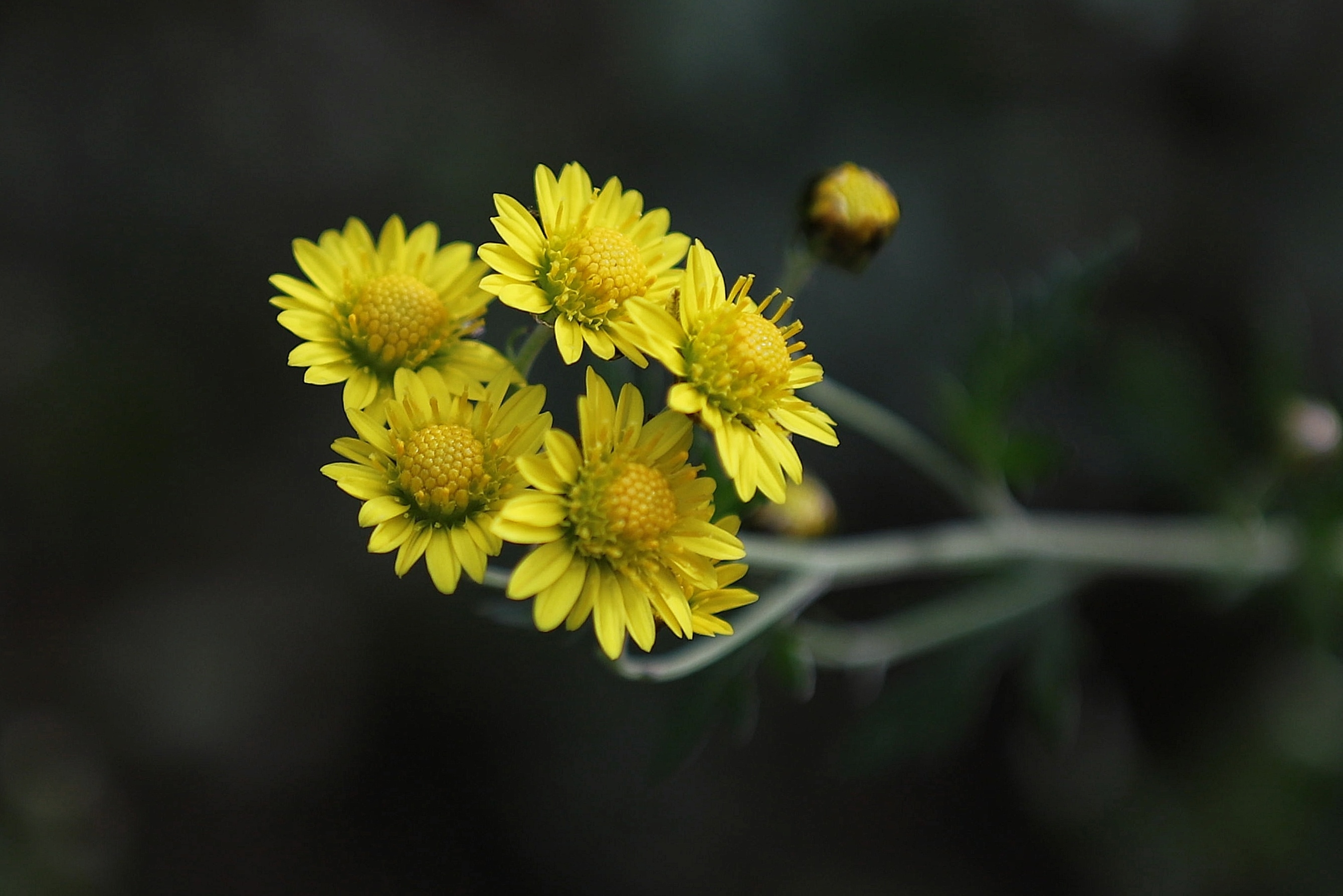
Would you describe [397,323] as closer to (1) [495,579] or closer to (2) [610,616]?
(1) [495,579]

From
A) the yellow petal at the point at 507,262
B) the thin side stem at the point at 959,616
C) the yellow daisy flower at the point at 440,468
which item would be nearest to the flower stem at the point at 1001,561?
the thin side stem at the point at 959,616

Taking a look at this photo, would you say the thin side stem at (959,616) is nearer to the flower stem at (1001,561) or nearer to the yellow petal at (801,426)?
the flower stem at (1001,561)

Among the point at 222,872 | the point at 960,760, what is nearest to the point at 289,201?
the point at 222,872

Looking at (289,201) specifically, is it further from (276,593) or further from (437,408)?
(437,408)

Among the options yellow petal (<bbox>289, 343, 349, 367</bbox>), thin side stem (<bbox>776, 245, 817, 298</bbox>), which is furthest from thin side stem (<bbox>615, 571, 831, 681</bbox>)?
yellow petal (<bbox>289, 343, 349, 367</bbox>)

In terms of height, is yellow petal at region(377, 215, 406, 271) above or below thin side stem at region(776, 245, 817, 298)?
below

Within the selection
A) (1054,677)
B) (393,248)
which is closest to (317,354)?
(393,248)

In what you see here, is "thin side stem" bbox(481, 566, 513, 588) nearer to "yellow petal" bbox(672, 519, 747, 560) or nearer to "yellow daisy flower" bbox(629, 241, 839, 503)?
"yellow petal" bbox(672, 519, 747, 560)
